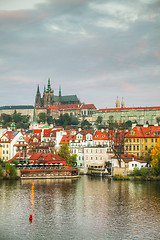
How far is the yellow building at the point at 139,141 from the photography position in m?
90.9

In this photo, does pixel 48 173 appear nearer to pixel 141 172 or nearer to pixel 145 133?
pixel 141 172

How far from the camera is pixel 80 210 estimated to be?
47.8 metres

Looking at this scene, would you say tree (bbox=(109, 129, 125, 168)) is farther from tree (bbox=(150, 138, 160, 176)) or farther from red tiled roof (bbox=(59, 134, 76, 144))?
red tiled roof (bbox=(59, 134, 76, 144))

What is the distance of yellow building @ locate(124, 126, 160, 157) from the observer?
90.9 meters

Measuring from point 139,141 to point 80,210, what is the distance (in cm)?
4570

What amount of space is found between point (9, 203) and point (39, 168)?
28940 millimetres

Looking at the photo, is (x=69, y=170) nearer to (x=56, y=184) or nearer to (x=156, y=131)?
(x=56, y=184)

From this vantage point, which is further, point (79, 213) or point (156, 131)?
point (156, 131)

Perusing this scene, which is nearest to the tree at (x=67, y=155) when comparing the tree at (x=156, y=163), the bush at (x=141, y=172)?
the bush at (x=141, y=172)

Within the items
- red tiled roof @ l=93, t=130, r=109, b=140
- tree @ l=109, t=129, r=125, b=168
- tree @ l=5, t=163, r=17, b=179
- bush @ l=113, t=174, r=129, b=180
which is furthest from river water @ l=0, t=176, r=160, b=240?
red tiled roof @ l=93, t=130, r=109, b=140

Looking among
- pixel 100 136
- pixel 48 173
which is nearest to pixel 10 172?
pixel 48 173

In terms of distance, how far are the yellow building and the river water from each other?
21388mm

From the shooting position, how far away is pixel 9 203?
51.7m

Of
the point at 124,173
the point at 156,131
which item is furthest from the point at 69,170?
the point at 156,131
